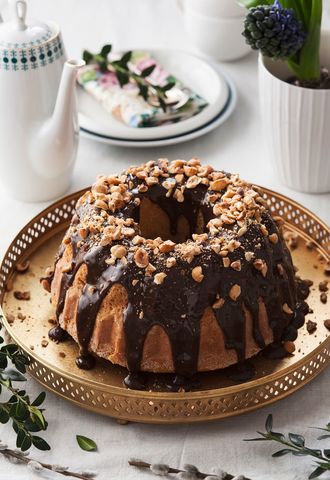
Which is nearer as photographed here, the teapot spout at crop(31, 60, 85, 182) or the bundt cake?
the bundt cake

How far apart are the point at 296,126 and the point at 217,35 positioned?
2.08 ft

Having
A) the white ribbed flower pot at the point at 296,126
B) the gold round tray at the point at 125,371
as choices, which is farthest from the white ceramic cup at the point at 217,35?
the gold round tray at the point at 125,371

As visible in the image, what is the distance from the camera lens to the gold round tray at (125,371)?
1362 millimetres

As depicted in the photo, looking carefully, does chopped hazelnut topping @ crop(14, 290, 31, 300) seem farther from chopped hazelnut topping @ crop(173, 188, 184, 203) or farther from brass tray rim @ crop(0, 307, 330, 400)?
chopped hazelnut topping @ crop(173, 188, 184, 203)

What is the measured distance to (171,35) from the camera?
8.91ft

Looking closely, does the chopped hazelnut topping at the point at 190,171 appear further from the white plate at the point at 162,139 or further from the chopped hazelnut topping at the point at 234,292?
the white plate at the point at 162,139

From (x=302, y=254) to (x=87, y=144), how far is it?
2.39 ft

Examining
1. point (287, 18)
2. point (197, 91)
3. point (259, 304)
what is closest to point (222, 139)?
point (197, 91)

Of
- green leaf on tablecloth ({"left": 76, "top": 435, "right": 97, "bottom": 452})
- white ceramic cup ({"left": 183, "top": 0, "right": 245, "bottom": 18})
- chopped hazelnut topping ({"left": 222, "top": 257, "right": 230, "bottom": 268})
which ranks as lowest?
green leaf on tablecloth ({"left": 76, "top": 435, "right": 97, "bottom": 452})

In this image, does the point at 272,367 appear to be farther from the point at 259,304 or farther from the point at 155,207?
the point at 155,207

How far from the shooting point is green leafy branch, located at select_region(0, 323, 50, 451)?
136 centimetres

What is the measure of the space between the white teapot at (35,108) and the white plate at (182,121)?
180 mm

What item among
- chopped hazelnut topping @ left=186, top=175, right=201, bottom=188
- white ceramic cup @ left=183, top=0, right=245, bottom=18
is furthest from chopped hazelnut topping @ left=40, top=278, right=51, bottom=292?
white ceramic cup @ left=183, top=0, right=245, bottom=18

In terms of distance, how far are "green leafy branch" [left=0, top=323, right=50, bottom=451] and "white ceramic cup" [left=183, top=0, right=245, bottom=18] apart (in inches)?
51.6
